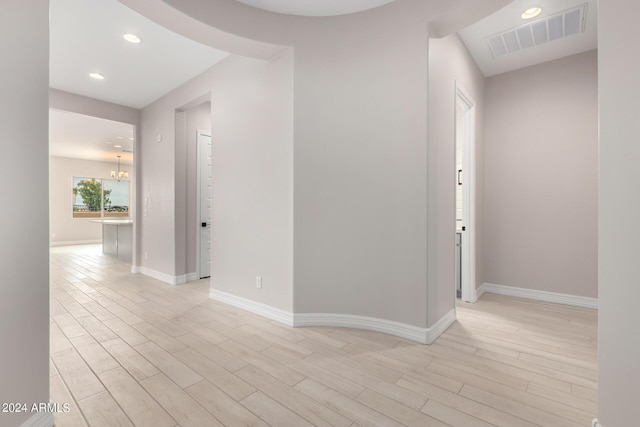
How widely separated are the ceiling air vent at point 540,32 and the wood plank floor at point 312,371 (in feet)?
9.42

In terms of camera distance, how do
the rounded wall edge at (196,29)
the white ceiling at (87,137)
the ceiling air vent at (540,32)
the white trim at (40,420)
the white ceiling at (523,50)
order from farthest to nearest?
1. the white ceiling at (87,137)
2. the ceiling air vent at (540,32)
3. the white ceiling at (523,50)
4. the rounded wall edge at (196,29)
5. the white trim at (40,420)

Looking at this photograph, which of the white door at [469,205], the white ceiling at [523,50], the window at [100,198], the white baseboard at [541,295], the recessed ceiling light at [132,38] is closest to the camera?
the white ceiling at [523,50]

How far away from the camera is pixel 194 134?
459cm

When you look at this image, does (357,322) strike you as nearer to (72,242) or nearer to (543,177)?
(543,177)

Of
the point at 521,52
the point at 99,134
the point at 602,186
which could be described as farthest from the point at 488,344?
the point at 99,134

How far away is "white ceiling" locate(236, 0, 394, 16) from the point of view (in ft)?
8.18

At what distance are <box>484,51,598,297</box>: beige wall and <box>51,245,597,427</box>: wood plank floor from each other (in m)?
0.60

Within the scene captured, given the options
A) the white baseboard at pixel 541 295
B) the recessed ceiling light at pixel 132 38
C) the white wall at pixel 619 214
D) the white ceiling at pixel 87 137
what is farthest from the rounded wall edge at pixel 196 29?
the white baseboard at pixel 541 295

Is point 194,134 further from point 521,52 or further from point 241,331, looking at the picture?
point 521,52

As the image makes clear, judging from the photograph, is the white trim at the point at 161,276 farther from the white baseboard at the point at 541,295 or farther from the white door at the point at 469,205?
the white baseboard at the point at 541,295

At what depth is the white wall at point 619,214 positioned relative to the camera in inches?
48.1

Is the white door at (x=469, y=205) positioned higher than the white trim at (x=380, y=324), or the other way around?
the white door at (x=469, y=205)

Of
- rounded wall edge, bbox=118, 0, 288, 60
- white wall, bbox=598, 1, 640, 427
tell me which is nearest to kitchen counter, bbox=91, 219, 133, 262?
rounded wall edge, bbox=118, 0, 288, 60

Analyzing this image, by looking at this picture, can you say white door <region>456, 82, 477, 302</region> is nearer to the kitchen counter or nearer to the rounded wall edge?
the rounded wall edge
